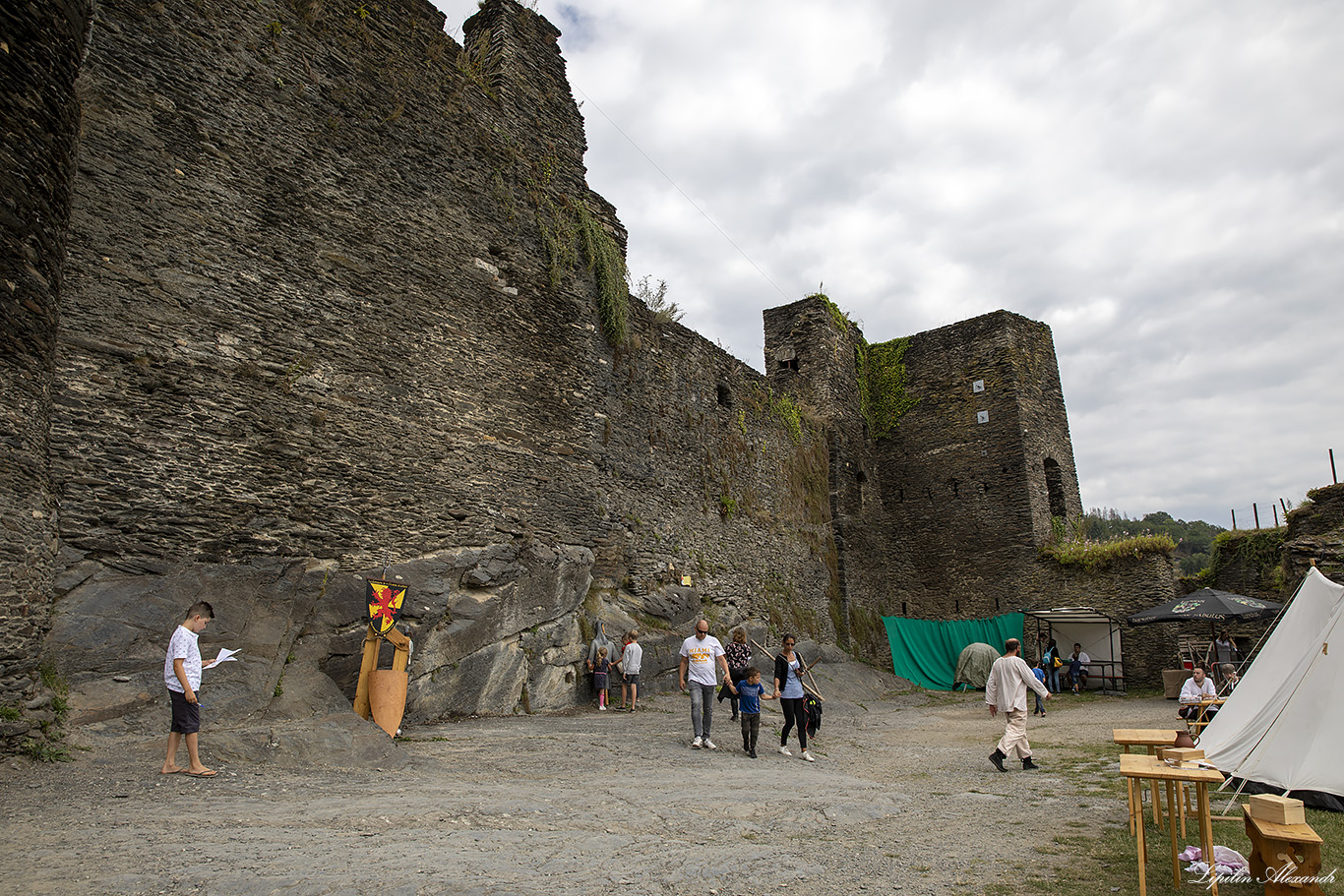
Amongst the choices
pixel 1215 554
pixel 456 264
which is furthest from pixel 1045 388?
pixel 456 264

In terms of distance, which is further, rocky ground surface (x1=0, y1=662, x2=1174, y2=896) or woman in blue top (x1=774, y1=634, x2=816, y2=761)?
woman in blue top (x1=774, y1=634, x2=816, y2=761)

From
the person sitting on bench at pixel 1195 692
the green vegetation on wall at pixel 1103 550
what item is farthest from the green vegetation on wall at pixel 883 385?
the person sitting on bench at pixel 1195 692

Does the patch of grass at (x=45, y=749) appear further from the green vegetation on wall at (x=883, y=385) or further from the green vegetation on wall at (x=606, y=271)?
the green vegetation on wall at (x=883, y=385)

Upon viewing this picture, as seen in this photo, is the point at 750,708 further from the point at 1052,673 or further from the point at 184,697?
the point at 1052,673

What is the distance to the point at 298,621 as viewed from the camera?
27.9 feet

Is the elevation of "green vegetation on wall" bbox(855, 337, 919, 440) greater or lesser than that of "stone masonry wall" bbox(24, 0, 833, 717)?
greater

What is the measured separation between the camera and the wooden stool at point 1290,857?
12.2ft

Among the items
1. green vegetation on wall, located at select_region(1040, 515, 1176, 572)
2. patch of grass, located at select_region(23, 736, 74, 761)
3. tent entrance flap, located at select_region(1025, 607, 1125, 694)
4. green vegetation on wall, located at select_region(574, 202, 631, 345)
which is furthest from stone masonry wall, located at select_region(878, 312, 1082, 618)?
patch of grass, located at select_region(23, 736, 74, 761)

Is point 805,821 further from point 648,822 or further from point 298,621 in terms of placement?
point 298,621

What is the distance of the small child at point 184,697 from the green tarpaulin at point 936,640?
63.6 feet

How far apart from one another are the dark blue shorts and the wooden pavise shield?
8.12 ft

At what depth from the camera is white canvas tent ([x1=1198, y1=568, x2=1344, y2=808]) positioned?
20.5 feet

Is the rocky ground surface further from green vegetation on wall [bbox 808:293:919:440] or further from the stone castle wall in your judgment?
green vegetation on wall [bbox 808:293:919:440]

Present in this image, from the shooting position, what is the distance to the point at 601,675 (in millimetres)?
11812
